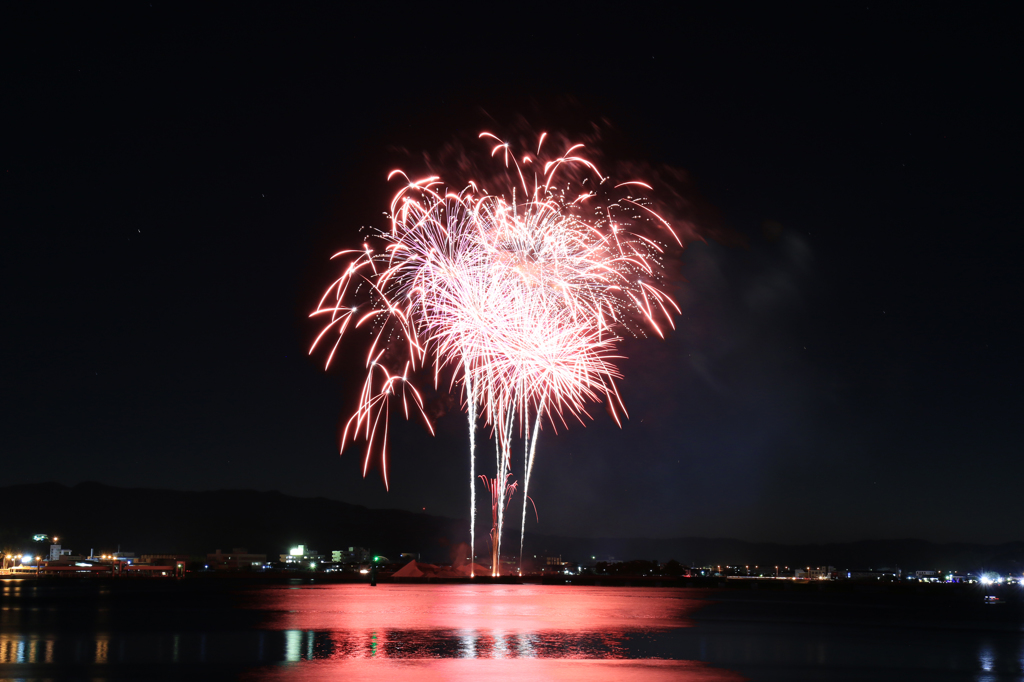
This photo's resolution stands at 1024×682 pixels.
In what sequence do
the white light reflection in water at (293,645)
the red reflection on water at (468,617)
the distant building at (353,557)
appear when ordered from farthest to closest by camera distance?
1. the distant building at (353,557)
2. the red reflection on water at (468,617)
3. the white light reflection in water at (293,645)

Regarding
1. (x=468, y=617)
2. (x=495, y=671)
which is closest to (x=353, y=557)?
(x=468, y=617)

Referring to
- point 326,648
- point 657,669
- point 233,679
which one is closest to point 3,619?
point 326,648

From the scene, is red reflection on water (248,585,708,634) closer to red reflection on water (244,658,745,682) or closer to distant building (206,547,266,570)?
red reflection on water (244,658,745,682)

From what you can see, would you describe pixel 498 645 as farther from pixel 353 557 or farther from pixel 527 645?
pixel 353 557

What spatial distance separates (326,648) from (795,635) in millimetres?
15230

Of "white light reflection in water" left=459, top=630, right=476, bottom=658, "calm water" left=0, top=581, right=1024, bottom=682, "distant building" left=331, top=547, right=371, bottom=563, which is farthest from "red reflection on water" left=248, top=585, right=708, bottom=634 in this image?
"distant building" left=331, top=547, right=371, bottom=563

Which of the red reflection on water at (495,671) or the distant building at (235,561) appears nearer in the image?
the red reflection on water at (495,671)

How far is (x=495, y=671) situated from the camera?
15.1 meters

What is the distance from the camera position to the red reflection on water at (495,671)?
47.1 ft

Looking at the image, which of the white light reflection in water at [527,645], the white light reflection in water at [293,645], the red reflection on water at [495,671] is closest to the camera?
the red reflection on water at [495,671]

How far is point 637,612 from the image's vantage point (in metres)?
35.0

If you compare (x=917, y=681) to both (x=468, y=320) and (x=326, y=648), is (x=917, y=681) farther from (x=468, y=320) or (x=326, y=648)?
(x=468, y=320)

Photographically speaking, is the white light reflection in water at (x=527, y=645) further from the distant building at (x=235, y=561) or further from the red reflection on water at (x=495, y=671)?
the distant building at (x=235, y=561)

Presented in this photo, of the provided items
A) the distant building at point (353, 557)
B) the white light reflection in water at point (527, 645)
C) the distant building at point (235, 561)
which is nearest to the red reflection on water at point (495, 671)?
the white light reflection in water at point (527, 645)
